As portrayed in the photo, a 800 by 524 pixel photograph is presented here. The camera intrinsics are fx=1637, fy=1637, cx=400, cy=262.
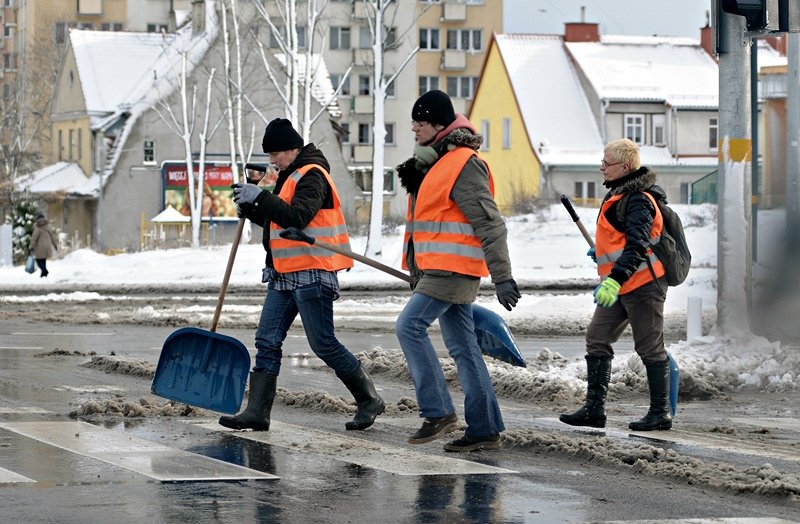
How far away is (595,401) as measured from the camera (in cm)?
951

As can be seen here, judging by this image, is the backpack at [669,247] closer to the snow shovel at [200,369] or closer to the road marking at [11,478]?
the snow shovel at [200,369]

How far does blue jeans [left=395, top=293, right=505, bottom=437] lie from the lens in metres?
8.57

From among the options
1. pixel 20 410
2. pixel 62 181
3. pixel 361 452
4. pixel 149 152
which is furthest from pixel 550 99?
pixel 361 452

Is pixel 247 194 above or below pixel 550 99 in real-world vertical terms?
below

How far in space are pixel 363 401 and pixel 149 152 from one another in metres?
52.4

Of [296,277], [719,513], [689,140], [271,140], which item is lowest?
[719,513]

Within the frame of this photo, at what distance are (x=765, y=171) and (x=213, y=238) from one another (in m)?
42.3

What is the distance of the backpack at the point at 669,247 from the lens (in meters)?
9.42

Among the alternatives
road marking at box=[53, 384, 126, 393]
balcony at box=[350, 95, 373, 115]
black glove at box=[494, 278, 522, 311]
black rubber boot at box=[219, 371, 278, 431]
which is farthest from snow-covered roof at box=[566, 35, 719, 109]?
black glove at box=[494, 278, 522, 311]

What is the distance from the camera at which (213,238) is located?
2216 inches

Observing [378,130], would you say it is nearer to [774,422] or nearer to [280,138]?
[774,422]

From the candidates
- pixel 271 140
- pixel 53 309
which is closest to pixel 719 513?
pixel 271 140

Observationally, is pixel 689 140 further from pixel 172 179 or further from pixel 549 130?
pixel 172 179

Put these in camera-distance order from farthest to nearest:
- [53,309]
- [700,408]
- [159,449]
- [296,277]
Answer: [53,309], [700,408], [296,277], [159,449]
